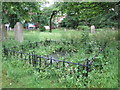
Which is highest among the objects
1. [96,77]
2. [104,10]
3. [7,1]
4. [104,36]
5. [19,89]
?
[7,1]

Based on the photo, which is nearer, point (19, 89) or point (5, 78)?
point (19, 89)

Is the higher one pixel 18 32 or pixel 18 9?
pixel 18 9

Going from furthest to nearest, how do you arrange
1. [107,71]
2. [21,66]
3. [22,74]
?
[21,66], [22,74], [107,71]

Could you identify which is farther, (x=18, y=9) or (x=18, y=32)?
(x=18, y=9)

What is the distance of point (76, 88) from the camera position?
A: 106 inches

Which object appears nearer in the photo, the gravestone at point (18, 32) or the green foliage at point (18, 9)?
the green foliage at point (18, 9)

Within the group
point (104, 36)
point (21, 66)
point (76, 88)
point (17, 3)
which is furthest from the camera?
point (17, 3)

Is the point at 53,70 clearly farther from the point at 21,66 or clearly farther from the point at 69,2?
the point at 69,2

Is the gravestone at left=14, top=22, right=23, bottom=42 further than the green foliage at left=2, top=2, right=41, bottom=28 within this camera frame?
Yes

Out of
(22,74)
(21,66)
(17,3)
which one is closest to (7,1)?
(17,3)

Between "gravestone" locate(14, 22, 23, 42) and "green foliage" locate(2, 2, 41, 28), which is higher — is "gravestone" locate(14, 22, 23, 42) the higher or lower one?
the lower one

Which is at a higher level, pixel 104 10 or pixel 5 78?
pixel 104 10

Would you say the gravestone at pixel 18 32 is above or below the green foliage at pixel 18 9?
below

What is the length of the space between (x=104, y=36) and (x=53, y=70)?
4.64 metres
